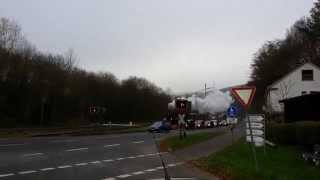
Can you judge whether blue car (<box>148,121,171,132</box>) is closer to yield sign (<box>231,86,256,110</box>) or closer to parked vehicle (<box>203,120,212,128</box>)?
parked vehicle (<box>203,120,212,128</box>)

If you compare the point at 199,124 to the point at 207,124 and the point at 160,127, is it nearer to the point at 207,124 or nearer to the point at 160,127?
the point at 207,124

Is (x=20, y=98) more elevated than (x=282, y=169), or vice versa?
(x=20, y=98)

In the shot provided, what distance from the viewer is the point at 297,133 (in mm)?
29156

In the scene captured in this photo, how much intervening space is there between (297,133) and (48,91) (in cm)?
5991

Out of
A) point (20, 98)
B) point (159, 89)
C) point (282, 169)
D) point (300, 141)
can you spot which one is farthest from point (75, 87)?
point (282, 169)

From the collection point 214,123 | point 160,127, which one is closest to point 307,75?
point 214,123

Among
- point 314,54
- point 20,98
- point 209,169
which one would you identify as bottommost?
point 209,169

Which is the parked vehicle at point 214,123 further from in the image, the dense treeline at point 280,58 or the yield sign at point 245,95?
the yield sign at point 245,95

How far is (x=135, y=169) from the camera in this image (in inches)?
853

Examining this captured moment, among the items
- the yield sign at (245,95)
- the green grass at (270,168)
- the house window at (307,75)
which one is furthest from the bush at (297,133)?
the house window at (307,75)

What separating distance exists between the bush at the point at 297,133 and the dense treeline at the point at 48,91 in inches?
1838

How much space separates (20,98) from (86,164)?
60.8 metres

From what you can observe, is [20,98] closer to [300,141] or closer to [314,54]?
[314,54]

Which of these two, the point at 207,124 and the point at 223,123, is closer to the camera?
Answer: the point at 207,124
